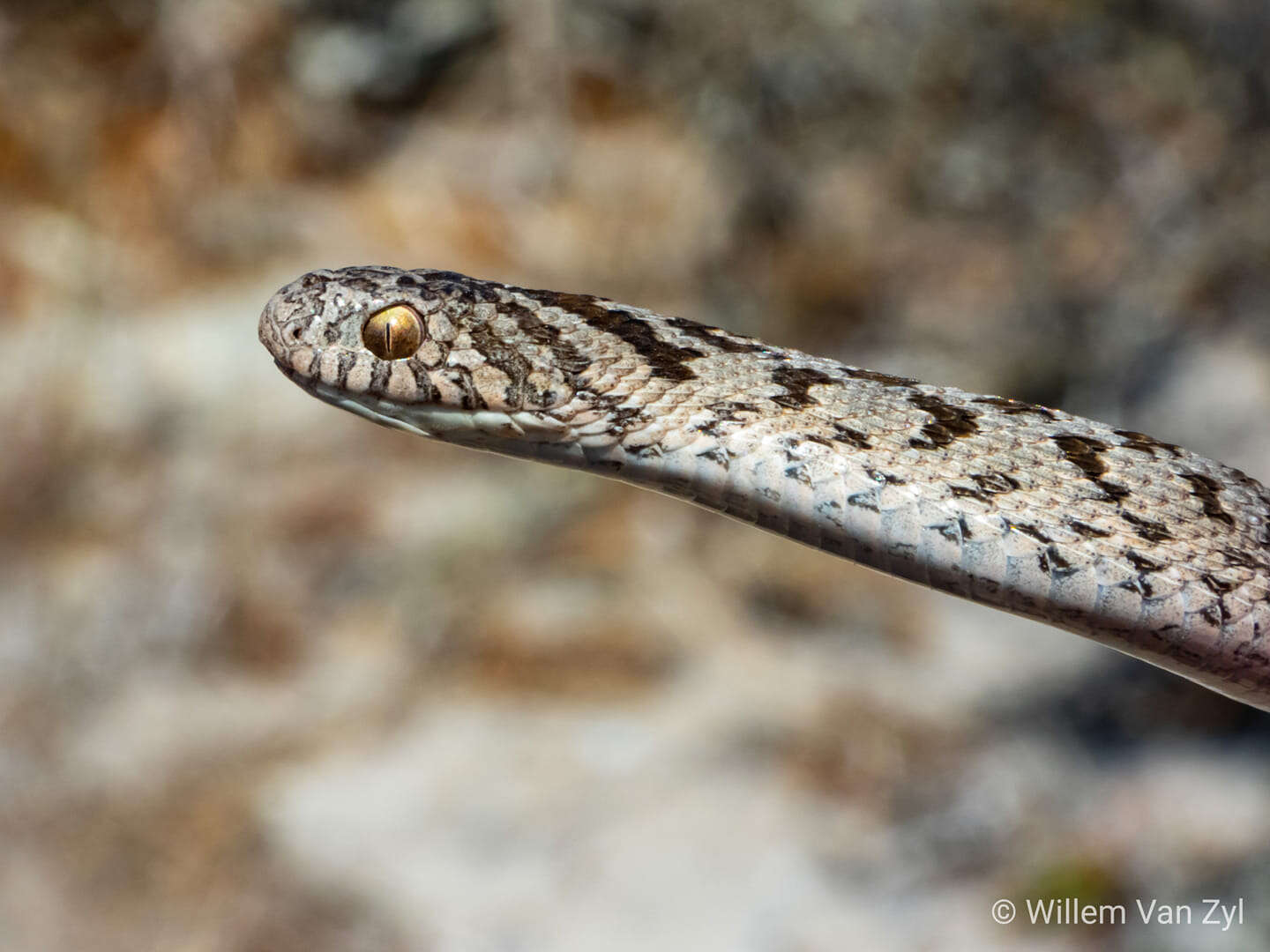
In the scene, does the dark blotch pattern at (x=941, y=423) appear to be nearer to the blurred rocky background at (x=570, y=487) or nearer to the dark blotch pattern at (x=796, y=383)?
the dark blotch pattern at (x=796, y=383)

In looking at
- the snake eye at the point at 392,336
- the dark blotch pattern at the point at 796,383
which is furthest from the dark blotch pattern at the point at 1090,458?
the snake eye at the point at 392,336

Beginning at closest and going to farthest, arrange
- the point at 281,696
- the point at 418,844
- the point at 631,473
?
the point at 631,473, the point at 418,844, the point at 281,696

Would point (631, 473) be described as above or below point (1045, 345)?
below

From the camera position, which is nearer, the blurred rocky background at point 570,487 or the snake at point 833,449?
the snake at point 833,449

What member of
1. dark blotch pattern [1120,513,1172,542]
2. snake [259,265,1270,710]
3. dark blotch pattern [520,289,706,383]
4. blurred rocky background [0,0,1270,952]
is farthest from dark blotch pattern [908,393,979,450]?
blurred rocky background [0,0,1270,952]

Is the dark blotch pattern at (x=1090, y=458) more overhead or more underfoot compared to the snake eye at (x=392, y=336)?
more overhead

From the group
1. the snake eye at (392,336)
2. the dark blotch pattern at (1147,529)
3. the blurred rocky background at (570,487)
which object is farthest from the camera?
the blurred rocky background at (570,487)

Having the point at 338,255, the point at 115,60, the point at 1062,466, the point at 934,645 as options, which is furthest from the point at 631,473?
the point at 115,60

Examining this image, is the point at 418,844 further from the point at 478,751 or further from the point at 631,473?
the point at 631,473
